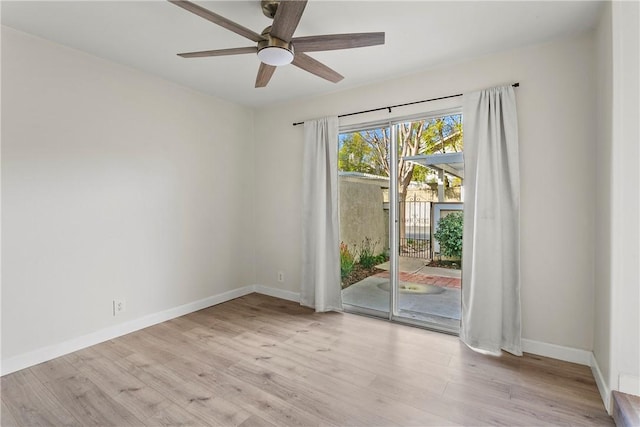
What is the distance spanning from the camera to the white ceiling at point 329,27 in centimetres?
206

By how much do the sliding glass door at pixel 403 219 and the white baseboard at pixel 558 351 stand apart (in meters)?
0.61

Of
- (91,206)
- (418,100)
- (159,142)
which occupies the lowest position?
(91,206)

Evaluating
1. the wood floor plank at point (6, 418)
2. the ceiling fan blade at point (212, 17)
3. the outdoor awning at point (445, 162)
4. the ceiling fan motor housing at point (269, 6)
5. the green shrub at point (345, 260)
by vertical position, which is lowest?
the wood floor plank at point (6, 418)

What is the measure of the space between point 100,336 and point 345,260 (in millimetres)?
2556

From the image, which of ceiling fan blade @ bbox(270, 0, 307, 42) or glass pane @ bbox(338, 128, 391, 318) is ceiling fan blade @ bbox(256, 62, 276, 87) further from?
glass pane @ bbox(338, 128, 391, 318)

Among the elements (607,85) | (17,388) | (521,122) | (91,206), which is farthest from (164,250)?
(607,85)

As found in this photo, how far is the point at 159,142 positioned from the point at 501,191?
3.35 metres

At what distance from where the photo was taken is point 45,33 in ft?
7.82

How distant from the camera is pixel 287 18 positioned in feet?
5.36

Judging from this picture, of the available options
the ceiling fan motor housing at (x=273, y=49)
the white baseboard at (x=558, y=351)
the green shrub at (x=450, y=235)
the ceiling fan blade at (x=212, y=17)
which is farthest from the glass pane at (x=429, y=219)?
the ceiling fan blade at (x=212, y=17)

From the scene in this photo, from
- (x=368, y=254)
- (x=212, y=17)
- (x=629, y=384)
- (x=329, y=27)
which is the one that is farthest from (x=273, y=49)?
(x=629, y=384)

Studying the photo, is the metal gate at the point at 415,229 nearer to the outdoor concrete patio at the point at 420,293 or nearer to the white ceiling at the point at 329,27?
the outdoor concrete patio at the point at 420,293

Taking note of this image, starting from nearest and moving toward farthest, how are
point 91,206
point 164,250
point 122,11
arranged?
point 122,11
point 91,206
point 164,250

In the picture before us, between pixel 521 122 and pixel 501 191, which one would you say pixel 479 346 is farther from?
pixel 521 122
